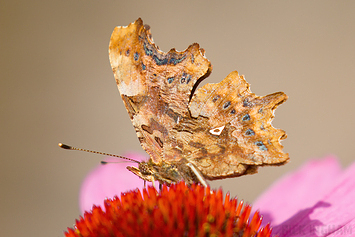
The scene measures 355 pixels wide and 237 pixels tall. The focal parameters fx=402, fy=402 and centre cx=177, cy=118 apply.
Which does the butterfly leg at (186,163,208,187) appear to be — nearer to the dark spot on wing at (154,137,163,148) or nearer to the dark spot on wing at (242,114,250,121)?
the dark spot on wing at (154,137,163,148)

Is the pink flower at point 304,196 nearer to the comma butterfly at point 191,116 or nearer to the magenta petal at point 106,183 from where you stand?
the magenta petal at point 106,183

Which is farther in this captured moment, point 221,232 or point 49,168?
point 49,168

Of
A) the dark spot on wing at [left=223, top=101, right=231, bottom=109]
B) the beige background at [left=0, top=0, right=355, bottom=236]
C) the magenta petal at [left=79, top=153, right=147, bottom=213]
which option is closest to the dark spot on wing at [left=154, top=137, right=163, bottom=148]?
the dark spot on wing at [left=223, top=101, right=231, bottom=109]

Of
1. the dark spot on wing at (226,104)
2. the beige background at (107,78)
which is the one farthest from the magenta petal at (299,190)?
the beige background at (107,78)

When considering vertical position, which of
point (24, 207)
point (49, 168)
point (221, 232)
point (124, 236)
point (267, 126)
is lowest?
point (221, 232)

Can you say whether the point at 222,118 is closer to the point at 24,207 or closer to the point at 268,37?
the point at 24,207

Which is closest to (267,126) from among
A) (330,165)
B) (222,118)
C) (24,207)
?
(222,118)
